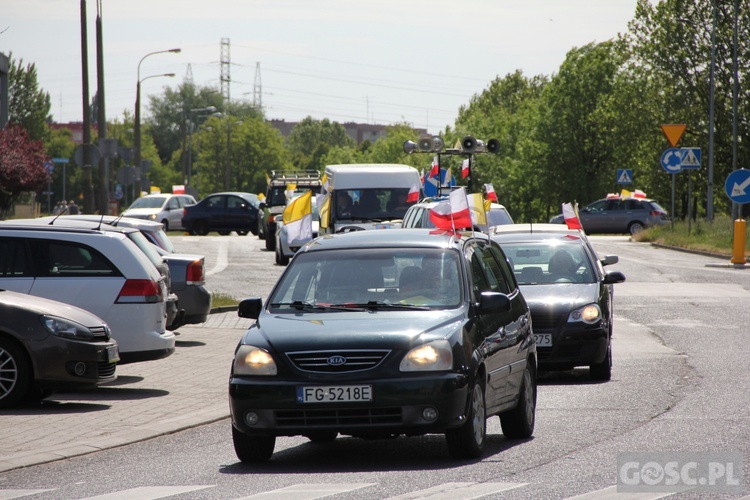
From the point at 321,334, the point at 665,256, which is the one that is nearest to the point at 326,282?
the point at 321,334

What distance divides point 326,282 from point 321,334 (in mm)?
942

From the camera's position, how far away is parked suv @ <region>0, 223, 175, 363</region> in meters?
13.1

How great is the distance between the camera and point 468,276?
377 inches

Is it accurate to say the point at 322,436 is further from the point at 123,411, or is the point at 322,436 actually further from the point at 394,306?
the point at 123,411

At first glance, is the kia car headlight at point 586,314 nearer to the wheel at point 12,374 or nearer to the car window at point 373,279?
the car window at point 373,279

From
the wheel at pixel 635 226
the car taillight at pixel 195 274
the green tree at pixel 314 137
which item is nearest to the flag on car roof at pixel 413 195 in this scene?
the car taillight at pixel 195 274

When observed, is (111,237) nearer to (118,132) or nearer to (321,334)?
(321,334)

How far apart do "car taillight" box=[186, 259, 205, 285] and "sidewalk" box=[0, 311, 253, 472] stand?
129 cm

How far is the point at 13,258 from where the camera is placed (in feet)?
43.3

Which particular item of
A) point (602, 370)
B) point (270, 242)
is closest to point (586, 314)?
point (602, 370)

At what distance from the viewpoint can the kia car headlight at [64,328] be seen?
1187cm

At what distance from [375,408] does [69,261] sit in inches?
220

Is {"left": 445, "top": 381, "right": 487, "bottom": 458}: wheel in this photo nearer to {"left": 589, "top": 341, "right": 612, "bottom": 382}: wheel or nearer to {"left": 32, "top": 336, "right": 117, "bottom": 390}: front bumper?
{"left": 32, "top": 336, "right": 117, "bottom": 390}: front bumper

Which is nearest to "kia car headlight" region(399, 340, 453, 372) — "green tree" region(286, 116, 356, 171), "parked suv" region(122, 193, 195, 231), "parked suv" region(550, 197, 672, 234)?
"parked suv" region(122, 193, 195, 231)
